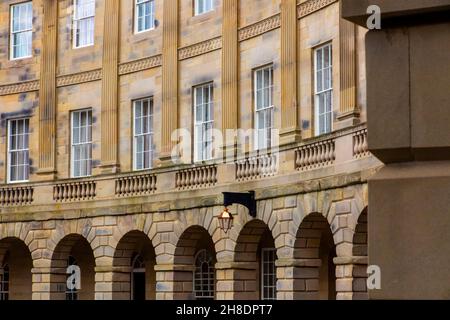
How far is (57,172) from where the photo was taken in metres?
35.5

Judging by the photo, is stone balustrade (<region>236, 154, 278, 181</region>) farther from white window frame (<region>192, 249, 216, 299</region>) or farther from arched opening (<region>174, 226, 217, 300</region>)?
white window frame (<region>192, 249, 216, 299</region>)

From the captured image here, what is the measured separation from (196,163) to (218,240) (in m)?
2.52

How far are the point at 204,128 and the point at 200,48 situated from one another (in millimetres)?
2310

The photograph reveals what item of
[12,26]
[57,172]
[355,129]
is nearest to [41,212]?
[57,172]

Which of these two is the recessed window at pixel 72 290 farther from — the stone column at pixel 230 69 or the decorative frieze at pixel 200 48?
the stone column at pixel 230 69

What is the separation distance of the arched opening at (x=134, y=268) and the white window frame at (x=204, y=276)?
1327 mm

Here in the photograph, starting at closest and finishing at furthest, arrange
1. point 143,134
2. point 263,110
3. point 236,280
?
point 263,110, point 236,280, point 143,134

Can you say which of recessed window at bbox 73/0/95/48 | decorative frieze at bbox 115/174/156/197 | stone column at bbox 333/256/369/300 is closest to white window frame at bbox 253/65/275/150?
decorative frieze at bbox 115/174/156/197

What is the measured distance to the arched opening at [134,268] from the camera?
3306 centimetres

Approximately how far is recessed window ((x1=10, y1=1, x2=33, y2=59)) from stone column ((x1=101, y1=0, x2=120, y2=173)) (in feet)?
11.9

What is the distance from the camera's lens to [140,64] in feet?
110

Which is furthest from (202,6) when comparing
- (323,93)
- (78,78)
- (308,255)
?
(308,255)

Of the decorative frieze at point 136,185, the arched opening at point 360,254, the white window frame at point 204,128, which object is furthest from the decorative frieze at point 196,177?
the arched opening at point 360,254

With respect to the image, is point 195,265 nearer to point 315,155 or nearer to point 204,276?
point 204,276
